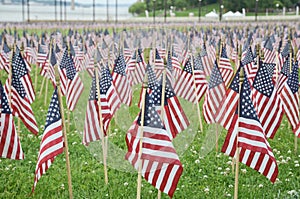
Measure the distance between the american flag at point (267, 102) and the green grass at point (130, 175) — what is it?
72 cm

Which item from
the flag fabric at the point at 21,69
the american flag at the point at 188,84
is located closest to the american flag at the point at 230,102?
the american flag at the point at 188,84

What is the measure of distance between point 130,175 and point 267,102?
92.4 inches

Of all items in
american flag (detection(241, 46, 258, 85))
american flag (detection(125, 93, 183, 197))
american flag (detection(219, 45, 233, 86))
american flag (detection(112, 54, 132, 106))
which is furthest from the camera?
american flag (detection(219, 45, 233, 86))

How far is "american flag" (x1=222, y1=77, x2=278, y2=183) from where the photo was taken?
5594 mm

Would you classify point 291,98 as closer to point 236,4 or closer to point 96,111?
point 96,111

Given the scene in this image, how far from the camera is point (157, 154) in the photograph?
4961 millimetres

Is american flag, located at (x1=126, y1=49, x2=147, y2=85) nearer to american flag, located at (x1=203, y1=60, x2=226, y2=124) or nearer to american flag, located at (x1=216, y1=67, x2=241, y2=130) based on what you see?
american flag, located at (x1=203, y1=60, x2=226, y2=124)

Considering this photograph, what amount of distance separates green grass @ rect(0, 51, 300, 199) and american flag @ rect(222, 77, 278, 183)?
2.62 feet

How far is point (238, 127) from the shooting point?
18.7 ft

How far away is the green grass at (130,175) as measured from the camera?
21.5 ft

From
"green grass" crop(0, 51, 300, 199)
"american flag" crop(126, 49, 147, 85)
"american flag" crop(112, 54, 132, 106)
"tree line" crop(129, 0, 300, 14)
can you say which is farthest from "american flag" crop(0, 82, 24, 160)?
"tree line" crop(129, 0, 300, 14)

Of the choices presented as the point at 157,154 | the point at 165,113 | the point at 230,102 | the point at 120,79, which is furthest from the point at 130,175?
the point at 157,154

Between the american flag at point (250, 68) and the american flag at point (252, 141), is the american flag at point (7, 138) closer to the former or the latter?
the american flag at point (252, 141)

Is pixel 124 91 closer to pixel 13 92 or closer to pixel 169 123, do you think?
pixel 13 92
